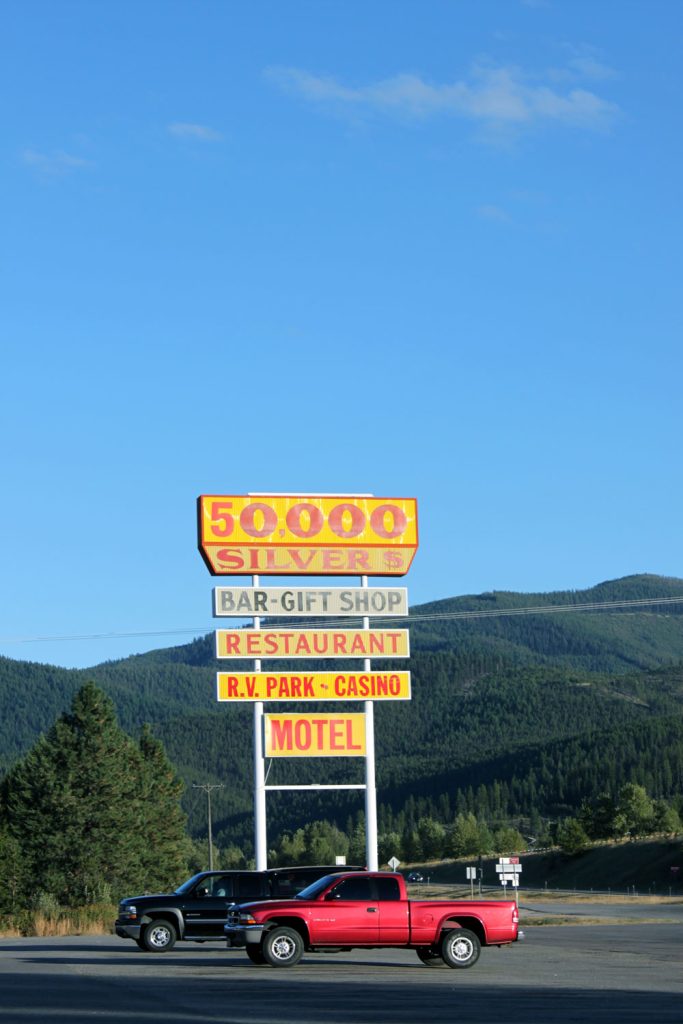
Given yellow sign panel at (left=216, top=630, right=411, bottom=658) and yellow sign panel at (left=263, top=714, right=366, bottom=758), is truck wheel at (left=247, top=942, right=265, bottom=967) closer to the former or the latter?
yellow sign panel at (left=263, top=714, right=366, bottom=758)

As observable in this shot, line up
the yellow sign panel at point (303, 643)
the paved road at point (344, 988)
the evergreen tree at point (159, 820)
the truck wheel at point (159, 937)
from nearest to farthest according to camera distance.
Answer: the paved road at point (344, 988) → the truck wheel at point (159, 937) → the yellow sign panel at point (303, 643) → the evergreen tree at point (159, 820)

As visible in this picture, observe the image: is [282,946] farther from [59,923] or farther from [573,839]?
[573,839]

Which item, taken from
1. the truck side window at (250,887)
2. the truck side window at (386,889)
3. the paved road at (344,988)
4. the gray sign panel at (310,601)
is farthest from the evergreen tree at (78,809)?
the truck side window at (386,889)

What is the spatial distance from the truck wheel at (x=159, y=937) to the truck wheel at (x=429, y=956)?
8226mm

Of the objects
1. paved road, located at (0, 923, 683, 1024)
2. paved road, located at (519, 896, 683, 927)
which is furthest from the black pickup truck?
paved road, located at (519, 896, 683, 927)

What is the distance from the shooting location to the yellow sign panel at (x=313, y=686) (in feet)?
150

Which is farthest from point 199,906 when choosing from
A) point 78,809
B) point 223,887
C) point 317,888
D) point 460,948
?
point 78,809

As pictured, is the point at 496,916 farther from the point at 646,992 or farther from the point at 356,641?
the point at 356,641

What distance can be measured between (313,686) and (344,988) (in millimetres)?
23775

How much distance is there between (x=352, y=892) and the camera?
2734 cm

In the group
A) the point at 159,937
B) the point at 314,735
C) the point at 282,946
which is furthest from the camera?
the point at 314,735

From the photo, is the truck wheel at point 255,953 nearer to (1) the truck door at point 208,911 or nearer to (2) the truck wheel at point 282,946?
(2) the truck wheel at point 282,946

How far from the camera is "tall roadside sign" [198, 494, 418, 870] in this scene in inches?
1790

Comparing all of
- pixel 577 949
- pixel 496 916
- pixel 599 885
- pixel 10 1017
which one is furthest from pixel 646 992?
pixel 599 885
